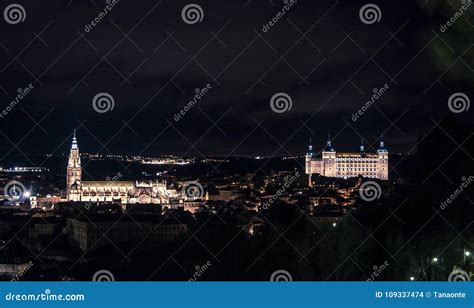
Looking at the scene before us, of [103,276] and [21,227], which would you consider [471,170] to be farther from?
[21,227]

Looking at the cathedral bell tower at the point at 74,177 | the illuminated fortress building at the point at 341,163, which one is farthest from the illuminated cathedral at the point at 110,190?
the illuminated fortress building at the point at 341,163

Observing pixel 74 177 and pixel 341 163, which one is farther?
Result: pixel 341 163

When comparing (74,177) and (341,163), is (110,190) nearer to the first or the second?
(74,177)

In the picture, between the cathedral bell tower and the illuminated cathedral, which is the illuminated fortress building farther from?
the cathedral bell tower

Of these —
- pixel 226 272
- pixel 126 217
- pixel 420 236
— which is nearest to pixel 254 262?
pixel 226 272

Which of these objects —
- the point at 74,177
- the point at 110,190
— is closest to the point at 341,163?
the point at 110,190

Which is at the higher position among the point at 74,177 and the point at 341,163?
the point at 341,163

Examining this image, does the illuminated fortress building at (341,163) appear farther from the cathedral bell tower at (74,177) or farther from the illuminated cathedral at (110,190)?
the cathedral bell tower at (74,177)
